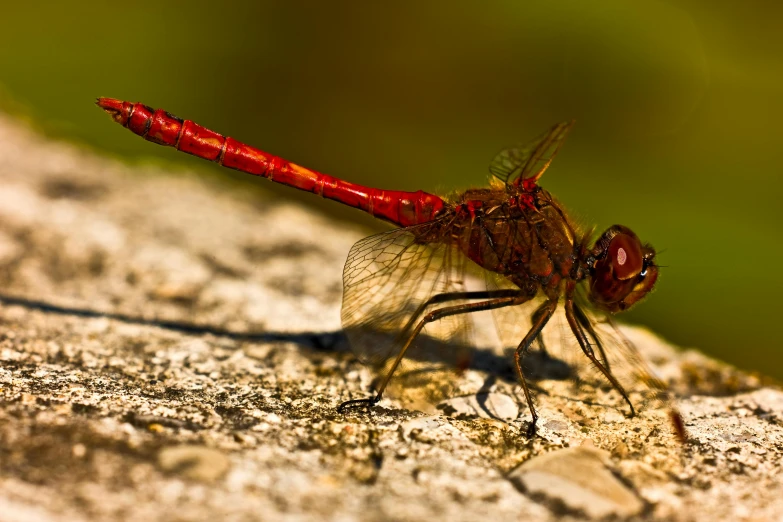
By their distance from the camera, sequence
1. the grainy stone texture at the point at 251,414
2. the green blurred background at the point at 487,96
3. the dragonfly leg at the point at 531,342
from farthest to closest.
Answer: the green blurred background at the point at 487,96
the dragonfly leg at the point at 531,342
the grainy stone texture at the point at 251,414

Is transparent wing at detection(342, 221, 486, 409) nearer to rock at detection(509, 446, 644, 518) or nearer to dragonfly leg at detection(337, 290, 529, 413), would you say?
dragonfly leg at detection(337, 290, 529, 413)

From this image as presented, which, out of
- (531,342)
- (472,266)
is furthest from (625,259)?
(472,266)

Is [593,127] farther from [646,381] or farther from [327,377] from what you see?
[327,377]

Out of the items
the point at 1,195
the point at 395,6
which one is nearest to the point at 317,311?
the point at 1,195

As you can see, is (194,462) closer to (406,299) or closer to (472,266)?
(406,299)

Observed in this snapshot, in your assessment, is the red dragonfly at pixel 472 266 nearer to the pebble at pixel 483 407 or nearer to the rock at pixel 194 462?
the pebble at pixel 483 407

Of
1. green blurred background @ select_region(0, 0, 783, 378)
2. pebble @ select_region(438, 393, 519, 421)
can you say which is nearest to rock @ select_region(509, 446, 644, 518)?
pebble @ select_region(438, 393, 519, 421)

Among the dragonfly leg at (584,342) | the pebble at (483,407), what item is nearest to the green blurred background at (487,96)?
the dragonfly leg at (584,342)
